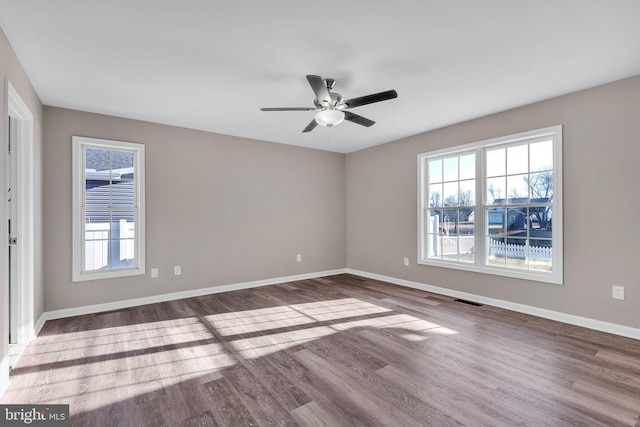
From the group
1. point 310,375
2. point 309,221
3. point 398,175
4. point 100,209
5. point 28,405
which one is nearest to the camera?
point 28,405

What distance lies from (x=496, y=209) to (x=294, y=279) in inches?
141

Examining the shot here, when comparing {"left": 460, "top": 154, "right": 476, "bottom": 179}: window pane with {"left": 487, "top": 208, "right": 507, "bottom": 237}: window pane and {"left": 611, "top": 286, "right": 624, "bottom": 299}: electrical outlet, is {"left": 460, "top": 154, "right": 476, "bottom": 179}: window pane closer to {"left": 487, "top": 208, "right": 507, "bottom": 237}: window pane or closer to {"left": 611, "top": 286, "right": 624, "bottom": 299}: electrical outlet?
{"left": 487, "top": 208, "right": 507, "bottom": 237}: window pane

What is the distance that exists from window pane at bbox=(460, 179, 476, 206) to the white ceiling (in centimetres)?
110

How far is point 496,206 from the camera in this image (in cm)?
420

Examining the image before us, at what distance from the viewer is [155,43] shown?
2436mm

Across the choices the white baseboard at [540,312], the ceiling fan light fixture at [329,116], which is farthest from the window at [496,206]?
the ceiling fan light fixture at [329,116]

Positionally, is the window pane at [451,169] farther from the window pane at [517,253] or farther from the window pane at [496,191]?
the window pane at [517,253]

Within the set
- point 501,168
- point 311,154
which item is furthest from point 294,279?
point 501,168

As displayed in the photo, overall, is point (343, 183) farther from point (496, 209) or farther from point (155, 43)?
point (155, 43)

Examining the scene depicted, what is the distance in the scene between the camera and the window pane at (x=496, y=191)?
4.15 meters

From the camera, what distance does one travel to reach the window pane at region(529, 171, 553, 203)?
3717 mm

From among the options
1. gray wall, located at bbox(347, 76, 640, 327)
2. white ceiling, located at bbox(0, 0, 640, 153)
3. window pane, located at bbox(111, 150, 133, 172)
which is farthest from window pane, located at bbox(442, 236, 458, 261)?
window pane, located at bbox(111, 150, 133, 172)

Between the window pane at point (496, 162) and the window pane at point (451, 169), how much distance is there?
1.69 feet

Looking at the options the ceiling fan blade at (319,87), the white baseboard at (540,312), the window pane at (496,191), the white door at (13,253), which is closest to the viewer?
the ceiling fan blade at (319,87)
